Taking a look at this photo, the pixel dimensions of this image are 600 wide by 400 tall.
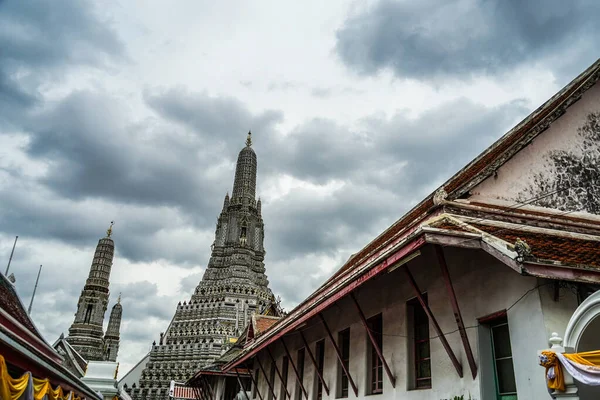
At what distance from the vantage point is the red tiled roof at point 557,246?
21.7 ft

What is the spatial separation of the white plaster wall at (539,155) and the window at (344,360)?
514cm

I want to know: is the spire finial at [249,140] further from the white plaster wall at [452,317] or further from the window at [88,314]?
the white plaster wall at [452,317]

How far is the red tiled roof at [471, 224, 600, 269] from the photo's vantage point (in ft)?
21.7

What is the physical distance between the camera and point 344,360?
12547 mm

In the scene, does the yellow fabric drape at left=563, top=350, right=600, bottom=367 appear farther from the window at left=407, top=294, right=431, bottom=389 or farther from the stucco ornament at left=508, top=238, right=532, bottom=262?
the window at left=407, top=294, right=431, bottom=389

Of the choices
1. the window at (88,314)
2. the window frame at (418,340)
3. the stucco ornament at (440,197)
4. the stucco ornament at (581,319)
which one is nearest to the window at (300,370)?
the window frame at (418,340)

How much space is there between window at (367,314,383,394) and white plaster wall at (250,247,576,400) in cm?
13

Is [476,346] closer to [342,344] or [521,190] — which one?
[521,190]

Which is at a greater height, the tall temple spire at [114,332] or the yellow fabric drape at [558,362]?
the tall temple spire at [114,332]

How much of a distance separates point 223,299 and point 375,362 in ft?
171

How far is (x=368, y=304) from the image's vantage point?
38.0 feet

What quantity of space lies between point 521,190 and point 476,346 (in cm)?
413

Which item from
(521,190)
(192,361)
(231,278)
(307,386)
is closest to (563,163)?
(521,190)

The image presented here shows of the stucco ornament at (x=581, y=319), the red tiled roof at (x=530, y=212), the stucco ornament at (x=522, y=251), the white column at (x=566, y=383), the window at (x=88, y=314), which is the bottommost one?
the white column at (x=566, y=383)
